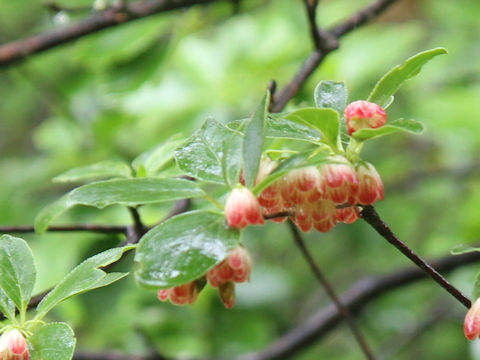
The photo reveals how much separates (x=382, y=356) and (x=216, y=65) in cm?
83

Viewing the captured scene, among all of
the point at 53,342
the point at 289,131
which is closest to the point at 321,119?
the point at 289,131

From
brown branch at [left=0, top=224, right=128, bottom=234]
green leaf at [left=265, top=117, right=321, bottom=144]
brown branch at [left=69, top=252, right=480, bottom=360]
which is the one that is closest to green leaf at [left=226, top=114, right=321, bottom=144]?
green leaf at [left=265, top=117, right=321, bottom=144]

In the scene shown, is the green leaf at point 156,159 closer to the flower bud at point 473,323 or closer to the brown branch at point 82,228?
the brown branch at point 82,228

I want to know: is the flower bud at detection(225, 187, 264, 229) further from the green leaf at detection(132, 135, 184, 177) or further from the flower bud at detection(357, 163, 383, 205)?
the green leaf at detection(132, 135, 184, 177)

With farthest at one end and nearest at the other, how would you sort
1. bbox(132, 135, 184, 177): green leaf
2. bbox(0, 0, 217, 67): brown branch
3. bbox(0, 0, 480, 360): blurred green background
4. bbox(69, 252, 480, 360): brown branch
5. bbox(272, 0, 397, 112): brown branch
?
bbox(0, 0, 480, 360): blurred green background < bbox(69, 252, 480, 360): brown branch < bbox(0, 0, 217, 67): brown branch < bbox(272, 0, 397, 112): brown branch < bbox(132, 135, 184, 177): green leaf

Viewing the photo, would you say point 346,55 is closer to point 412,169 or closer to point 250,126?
point 412,169

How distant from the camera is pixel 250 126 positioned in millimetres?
485

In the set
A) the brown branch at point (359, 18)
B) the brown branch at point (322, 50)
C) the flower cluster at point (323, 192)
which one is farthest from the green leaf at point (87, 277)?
the brown branch at point (359, 18)

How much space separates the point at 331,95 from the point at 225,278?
7.0 inches

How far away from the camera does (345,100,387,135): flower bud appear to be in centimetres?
53

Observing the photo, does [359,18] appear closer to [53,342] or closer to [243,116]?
[243,116]

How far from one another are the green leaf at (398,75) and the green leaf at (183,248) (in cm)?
17

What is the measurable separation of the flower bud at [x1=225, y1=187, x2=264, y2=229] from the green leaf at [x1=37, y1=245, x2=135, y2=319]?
0.08 m

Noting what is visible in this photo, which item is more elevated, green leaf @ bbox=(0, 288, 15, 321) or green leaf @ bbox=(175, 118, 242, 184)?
green leaf @ bbox=(175, 118, 242, 184)
